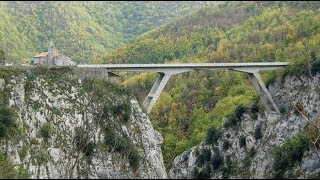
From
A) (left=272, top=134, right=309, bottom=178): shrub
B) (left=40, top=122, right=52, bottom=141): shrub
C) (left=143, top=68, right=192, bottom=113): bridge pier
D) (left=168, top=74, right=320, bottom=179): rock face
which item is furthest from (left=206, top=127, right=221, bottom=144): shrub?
(left=40, top=122, right=52, bottom=141): shrub

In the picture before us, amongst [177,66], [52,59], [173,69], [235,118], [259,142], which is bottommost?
[259,142]

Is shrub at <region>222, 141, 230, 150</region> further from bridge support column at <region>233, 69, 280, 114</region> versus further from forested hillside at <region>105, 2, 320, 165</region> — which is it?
bridge support column at <region>233, 69, 280, 114</region>

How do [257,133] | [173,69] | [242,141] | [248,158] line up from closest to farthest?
[173,69]
[248,158]
[257,133]
[242,141]

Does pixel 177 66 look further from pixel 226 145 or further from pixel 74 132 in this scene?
pixel 226 145

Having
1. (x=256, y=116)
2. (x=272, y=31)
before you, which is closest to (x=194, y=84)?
(x=272, y=31)

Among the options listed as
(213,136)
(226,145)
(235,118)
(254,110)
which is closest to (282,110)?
(254,110)
